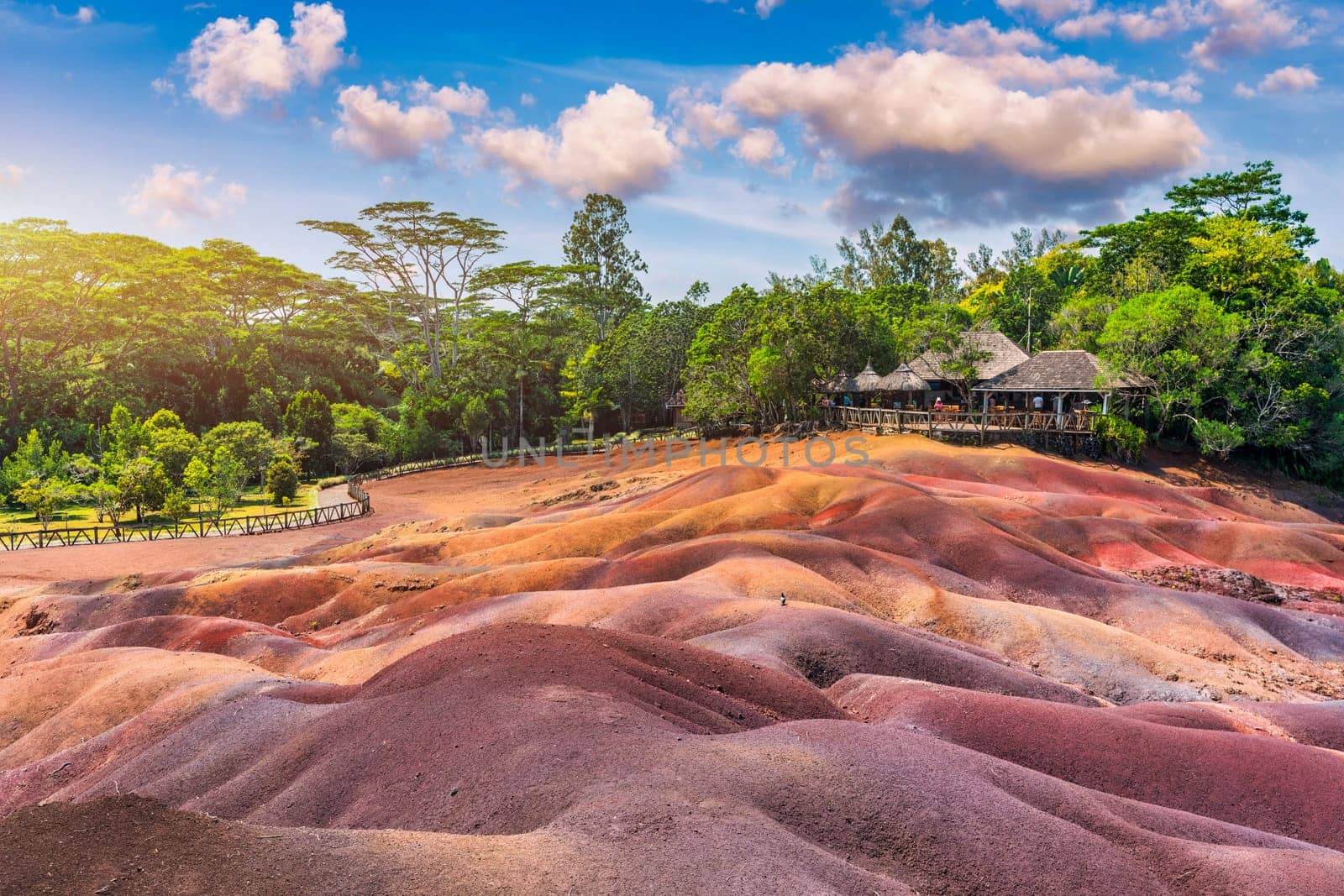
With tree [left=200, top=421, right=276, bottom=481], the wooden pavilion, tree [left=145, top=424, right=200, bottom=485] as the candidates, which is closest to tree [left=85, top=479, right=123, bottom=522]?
tree [left=145, top=424, right=200, bottom=485]

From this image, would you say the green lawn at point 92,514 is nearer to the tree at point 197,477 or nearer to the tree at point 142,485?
the tree at point 142,485

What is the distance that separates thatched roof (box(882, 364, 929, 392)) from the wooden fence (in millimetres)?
36328

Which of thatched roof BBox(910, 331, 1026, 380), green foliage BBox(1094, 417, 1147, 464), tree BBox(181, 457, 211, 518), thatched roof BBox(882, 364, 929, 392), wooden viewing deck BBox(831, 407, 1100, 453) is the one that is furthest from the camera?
thatched roof BBox(882, 364, 929, 392)

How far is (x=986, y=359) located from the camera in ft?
169

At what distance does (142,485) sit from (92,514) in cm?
595

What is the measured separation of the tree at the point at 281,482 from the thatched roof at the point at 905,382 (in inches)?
1584

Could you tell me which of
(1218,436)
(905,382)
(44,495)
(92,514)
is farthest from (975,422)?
(92,514)

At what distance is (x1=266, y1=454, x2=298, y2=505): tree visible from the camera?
4575 centimetres

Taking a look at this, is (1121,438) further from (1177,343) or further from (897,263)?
Result: (897,263)

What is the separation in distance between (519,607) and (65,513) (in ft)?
119

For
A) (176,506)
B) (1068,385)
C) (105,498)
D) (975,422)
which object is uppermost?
(1068,385)

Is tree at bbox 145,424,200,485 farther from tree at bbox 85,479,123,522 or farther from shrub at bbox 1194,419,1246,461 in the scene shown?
shrub at bbox 1194,419,1246,461

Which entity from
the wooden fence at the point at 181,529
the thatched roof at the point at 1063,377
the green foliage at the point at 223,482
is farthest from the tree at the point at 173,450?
the thatched roof at the point at 1063,377

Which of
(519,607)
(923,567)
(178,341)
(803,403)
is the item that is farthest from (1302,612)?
(178,341)
